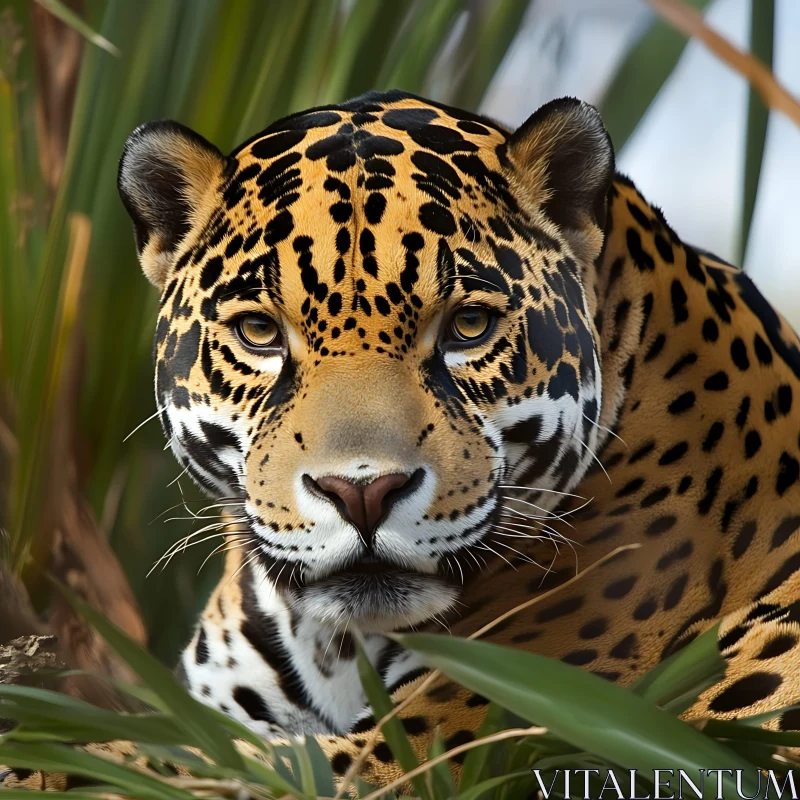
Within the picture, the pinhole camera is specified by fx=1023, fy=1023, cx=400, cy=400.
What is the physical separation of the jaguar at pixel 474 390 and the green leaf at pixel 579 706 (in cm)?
25

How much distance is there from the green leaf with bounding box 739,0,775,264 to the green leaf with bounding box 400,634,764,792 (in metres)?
0.70

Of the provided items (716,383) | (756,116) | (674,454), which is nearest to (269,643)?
(674,454)

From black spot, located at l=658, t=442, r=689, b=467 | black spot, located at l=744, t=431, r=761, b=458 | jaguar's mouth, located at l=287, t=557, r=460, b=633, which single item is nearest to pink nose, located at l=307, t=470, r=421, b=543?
jaguar's mouth, located at l=287, t=557, r=460, b=633

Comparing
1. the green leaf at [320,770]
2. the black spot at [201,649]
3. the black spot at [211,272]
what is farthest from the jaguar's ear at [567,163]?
the black spot at [201,649]

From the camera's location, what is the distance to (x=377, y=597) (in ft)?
4.47

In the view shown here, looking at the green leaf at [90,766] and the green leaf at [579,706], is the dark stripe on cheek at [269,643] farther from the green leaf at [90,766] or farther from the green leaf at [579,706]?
the green leaf at [579,706]

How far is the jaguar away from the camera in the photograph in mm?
1330

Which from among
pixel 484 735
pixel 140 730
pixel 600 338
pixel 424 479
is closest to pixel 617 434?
pixel 600 338

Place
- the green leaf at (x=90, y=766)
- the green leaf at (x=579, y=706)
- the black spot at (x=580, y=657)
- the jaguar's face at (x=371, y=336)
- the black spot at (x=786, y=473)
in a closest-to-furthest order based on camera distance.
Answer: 1. the green leaf at (x=579, y=706)
2. the green leaf at (x=90, y=766)
3. the jaguar's face at (x=371, y=336)
4. the black spot at (x=580, y=657)
5. the black spot at (x=786, y=473)

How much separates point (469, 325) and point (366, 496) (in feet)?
1.03

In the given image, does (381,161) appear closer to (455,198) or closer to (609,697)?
(455,198)

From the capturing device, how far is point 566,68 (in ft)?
4.54

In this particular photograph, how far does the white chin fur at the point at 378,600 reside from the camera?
53.2 inches

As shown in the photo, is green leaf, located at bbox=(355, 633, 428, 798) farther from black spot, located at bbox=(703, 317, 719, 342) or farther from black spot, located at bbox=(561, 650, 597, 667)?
black spot, located at bbox=(703, 317, 719, 342)
